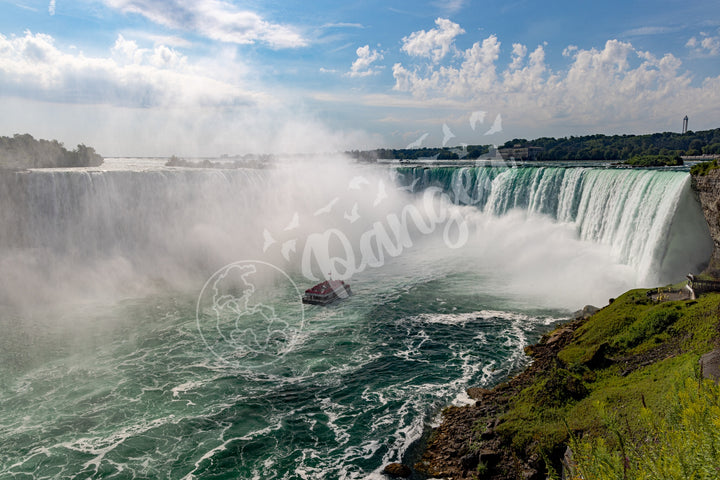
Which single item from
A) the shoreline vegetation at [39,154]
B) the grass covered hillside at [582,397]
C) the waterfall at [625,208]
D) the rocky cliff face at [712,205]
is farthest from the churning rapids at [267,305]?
the shoreline vegetation at [39,154]

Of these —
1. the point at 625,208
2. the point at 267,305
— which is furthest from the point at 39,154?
the point at 625,208

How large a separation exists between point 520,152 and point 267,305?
234 feet

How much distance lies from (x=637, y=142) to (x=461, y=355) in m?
74.8

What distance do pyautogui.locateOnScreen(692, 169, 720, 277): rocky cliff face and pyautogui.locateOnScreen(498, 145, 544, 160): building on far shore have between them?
6136cm

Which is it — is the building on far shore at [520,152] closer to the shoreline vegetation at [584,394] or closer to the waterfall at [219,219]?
the waterfall at [219,219]

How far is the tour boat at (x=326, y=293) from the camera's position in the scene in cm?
2756

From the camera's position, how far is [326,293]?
27.9m

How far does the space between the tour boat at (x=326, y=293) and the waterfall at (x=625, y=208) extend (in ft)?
57.0

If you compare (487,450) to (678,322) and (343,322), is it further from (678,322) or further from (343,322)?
(343,322)

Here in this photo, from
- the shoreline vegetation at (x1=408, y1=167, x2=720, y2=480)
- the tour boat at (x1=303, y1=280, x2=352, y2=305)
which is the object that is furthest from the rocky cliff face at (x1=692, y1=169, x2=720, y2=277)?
the tour boat at (x1=303, y1=280, x2=352, y2=305)

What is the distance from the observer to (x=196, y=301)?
28.5 m

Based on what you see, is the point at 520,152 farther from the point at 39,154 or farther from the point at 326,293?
the point at 39,154

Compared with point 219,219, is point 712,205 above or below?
above

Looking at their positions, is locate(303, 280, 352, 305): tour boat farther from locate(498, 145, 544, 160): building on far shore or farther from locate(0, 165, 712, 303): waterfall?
locate(498, 145, 544, 160): building on far shore
